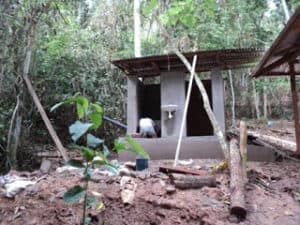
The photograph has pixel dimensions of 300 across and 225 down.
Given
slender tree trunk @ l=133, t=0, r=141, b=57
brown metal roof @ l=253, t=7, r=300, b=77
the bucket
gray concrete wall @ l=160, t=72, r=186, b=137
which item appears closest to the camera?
brown metal roof @ l=253, t=7, r=300, b=77

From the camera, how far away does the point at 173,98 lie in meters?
7.04

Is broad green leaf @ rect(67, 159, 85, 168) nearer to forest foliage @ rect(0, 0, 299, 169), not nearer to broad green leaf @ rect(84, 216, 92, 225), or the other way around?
broad green leaf @ rect(84, 216, 92, 225)

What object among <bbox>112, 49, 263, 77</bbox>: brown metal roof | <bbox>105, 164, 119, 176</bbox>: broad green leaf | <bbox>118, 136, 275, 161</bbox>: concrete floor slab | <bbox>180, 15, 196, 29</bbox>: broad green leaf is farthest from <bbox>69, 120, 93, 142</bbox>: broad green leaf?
<bbox>112, 49, 263, 77</bbox>: brown metal roof

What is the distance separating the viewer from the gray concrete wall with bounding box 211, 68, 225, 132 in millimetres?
6840

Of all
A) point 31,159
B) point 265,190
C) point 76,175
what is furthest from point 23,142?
point 265,190

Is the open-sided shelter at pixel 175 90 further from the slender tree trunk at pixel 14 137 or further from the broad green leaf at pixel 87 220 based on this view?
the broad green leaf at pixel 87 220

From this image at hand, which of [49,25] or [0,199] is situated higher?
[49,25]

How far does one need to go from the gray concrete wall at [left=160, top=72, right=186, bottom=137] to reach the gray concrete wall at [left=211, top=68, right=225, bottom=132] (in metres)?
0.67

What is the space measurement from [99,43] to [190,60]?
4.35m

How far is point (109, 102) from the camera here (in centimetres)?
943

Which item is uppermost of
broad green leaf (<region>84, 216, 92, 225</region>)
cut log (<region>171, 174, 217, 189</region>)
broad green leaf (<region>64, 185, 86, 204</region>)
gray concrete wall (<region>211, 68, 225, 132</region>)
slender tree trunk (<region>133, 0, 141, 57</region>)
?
slender tree trunk (<region>133, 0, 141, 57</region>)

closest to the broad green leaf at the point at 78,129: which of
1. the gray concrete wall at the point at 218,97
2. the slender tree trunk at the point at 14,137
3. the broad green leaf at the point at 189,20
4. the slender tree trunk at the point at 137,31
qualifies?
the broad green leaf at the point at 189,20

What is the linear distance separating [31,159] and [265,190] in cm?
597

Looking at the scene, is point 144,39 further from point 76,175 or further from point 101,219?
point 101,219
